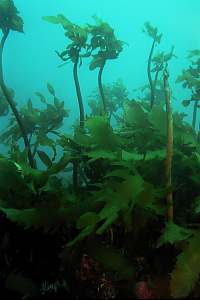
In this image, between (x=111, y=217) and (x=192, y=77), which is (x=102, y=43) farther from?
(x=111, y=217)

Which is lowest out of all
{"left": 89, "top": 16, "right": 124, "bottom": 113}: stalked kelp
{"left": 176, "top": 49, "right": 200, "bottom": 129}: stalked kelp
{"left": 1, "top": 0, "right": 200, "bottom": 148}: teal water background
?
{"left": 176, "top": 49, "right": 200, "bottom": 129}: stalked kelp

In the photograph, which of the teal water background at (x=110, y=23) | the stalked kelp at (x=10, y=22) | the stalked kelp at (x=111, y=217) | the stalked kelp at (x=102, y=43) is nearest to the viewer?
the stalked kelp at (x=111, y=217)

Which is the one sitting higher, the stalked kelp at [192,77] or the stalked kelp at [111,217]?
the stalked kelp at [192,77]

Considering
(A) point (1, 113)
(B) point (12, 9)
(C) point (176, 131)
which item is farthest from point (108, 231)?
(A) point (1, 113)

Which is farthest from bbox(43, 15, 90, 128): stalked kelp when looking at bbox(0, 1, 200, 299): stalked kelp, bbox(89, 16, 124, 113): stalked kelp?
bbox(0, 1, 200, 299): stalked kelp

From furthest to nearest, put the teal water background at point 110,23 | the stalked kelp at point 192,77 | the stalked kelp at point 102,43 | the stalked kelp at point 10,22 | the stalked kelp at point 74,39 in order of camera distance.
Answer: the teal water background at point 110,23
the stalked kelp at point 192,77
the stalked kelp at point 102,43
the stalked kelp at point 74,39
the stalked kelp at point 10,22

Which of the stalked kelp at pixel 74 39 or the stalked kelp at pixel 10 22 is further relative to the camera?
the stalked kelp at pixel 74 39

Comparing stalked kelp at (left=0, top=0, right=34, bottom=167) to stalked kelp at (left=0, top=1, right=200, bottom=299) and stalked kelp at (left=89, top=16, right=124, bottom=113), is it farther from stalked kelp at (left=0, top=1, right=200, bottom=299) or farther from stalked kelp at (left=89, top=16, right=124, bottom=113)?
stalked kelp at (left=0, top=1, right=200, bottom=299)

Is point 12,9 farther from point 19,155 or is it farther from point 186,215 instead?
point 186,215

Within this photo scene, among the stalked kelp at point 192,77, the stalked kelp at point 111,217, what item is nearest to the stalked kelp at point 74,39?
the stalked kelp at point 192,77

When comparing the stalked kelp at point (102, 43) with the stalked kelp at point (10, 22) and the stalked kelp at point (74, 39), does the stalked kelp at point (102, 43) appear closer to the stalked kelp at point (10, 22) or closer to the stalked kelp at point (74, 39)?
the stalked kelp at point (74, 39)

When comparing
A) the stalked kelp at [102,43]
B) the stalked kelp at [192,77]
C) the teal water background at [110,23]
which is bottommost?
the stalked kelp at [192,77]

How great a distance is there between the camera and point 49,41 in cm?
2070

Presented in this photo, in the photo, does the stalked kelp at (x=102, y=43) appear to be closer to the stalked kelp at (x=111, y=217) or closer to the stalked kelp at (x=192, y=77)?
the stalked kelp at (x=192, y=77)
